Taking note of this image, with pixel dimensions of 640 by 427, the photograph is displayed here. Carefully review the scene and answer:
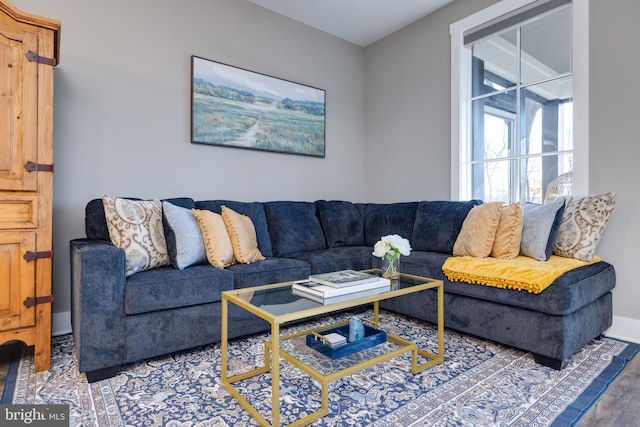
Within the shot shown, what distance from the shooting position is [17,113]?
5.95 ft

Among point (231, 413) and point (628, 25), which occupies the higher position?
point (628, 25)

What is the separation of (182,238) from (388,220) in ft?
6.18

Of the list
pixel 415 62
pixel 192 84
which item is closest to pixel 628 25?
pixel 415 62

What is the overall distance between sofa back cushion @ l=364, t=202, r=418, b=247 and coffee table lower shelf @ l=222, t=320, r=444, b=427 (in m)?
1.39

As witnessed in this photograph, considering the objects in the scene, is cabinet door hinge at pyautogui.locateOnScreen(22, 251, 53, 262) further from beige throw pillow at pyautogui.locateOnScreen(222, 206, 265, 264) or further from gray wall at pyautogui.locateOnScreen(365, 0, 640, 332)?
gray wall at pyautogui.locateOnScreen(365, 0, 640, 332)

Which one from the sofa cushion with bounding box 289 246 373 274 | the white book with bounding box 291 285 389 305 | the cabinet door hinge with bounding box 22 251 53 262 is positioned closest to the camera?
the white book with bounding box 291 285 389 305

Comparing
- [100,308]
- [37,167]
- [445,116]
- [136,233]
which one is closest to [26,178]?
[37,167]

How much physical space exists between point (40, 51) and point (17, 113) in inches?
Result: 13.7

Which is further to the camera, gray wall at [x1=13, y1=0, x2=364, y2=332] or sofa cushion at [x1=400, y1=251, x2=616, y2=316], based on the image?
gray wall at [x1=13, y1=0, x2=364, y2=332]

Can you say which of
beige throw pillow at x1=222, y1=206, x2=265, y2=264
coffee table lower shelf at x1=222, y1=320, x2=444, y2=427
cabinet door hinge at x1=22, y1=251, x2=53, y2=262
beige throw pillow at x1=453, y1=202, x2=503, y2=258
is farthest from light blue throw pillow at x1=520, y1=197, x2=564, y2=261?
cabinet door hinge at x1=22, y1=251, x2=53, y2=262

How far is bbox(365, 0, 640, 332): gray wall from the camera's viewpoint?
2307 millimetres

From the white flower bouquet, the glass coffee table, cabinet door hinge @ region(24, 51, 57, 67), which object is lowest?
the glass coffee table

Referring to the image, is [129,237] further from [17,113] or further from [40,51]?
[40,51]

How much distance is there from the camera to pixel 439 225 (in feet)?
9.44
